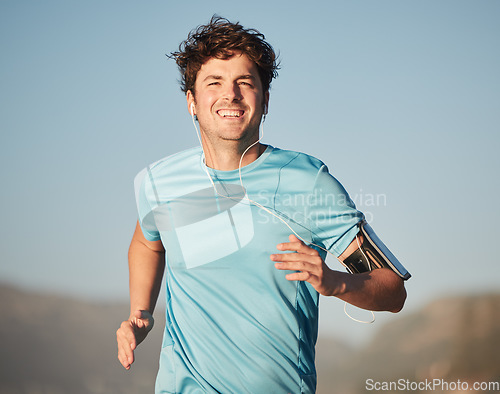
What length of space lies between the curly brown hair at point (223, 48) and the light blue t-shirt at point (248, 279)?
0.43 metres

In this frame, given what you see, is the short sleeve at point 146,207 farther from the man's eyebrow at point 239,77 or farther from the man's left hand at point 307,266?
the man's left hand at point 307,266

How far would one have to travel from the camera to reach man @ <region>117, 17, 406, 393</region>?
2.14m

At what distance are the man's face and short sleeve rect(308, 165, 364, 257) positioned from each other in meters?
0.41

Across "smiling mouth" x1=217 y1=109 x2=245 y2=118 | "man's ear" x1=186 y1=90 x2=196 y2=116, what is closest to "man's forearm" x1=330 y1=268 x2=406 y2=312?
"smiling mouth" x1=217 y1=109 x2=245 y2=118

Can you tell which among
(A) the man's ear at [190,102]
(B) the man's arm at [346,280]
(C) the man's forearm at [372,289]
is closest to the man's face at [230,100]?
(A) the man's ear at [190,102]

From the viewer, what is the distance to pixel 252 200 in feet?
7.72

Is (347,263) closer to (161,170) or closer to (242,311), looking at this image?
(242,311)

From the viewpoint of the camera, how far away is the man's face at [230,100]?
2363mm

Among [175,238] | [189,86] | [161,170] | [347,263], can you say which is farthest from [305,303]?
[189,86]

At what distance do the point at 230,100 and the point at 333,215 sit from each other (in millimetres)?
675

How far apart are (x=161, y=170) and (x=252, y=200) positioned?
23.2 inches

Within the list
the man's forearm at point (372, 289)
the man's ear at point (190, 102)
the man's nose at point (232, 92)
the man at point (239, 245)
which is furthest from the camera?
the man's ear at point (190, 102)

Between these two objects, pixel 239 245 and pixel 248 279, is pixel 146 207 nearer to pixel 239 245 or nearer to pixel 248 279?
pixel 239 245

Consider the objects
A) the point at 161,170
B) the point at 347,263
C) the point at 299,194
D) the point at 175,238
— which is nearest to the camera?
the point at 347,263
